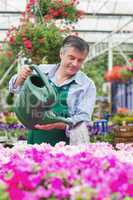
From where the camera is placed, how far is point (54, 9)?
6.52 m

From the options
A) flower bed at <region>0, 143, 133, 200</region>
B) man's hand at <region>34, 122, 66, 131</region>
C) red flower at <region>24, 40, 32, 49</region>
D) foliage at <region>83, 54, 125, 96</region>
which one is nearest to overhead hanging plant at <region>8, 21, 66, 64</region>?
red flower at <region>24, 40, 32, 49</region>

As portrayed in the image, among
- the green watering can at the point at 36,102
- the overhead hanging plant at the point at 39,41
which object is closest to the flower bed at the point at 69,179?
the green watering can at the point at 36,102

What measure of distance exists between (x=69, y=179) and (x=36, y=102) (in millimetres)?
991

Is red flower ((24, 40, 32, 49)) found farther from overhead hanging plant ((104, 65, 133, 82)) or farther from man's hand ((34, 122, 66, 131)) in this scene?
overhead hanging plant ((104, 65, 133, 82))

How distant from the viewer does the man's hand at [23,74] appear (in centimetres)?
255

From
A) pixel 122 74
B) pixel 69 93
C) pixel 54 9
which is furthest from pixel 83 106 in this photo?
pixel 122 74

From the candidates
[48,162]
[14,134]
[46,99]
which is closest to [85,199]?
[48,162]

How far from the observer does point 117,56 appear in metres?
23.4

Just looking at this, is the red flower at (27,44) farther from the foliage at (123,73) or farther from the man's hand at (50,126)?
the foliage at (123,73)

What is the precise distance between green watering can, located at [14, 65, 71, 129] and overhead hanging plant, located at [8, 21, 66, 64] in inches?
136

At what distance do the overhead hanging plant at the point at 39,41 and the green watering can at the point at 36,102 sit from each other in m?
3.45

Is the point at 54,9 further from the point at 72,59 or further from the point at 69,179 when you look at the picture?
the point at 69,179

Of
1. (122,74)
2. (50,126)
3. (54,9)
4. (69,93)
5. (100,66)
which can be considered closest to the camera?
(50,126)

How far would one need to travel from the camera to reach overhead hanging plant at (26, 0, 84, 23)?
21.3 feet
